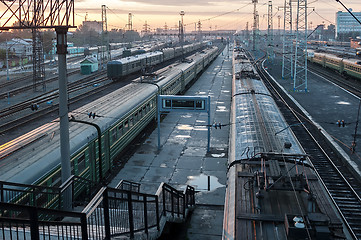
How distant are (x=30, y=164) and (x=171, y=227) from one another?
5154mm

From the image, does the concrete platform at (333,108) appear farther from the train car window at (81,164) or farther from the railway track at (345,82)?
the train car window at (81,164)

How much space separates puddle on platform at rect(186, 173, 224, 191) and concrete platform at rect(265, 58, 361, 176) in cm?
648

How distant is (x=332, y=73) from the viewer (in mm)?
62781

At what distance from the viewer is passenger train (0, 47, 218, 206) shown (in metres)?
11.7

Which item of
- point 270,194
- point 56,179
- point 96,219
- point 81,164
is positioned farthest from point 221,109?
point 96,219

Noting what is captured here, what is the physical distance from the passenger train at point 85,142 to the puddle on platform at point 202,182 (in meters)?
4.25

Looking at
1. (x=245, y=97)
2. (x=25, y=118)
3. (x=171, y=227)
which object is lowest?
(x=171, y=227)

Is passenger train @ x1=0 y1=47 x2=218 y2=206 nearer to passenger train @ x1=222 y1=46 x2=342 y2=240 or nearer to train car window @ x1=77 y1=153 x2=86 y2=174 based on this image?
train car window @ x1=77 y1=153 x2=86 y2=174

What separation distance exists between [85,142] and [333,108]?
26766mm

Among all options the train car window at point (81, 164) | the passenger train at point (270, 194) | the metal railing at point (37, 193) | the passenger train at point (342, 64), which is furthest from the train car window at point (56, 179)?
the passenger train at point (342, 64)

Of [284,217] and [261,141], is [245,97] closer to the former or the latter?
[261,141]

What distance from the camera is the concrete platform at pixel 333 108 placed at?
75.0ft

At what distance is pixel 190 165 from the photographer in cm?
2059

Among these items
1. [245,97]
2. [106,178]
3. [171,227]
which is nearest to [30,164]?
[171,227]
